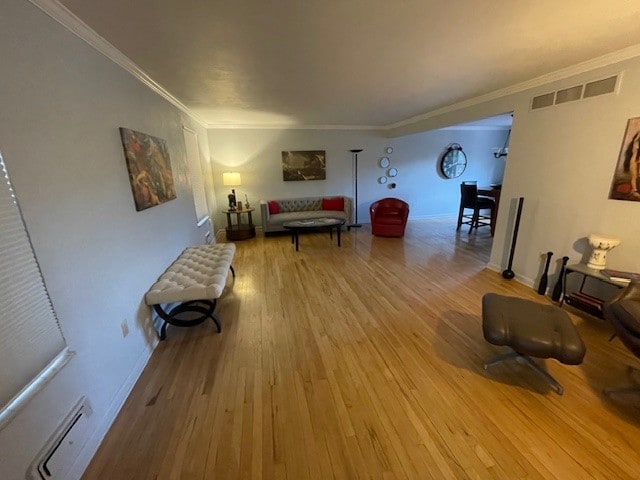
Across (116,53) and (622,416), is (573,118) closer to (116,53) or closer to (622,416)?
(622,416)

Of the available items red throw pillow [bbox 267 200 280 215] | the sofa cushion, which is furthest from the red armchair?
red throw pillow [bbox 267 200 280 215]

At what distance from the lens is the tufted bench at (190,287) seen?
7.59 ft

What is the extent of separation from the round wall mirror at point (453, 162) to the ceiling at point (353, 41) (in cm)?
374

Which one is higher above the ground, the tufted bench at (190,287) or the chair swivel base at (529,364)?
the tufted bench at (190,287)

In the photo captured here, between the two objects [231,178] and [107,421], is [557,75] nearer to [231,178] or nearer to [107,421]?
[107,421]

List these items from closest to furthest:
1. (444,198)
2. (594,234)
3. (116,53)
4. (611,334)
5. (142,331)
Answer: (116,53), (142,331), (611,334), (594,234), (444,198)

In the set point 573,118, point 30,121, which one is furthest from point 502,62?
point 30,121

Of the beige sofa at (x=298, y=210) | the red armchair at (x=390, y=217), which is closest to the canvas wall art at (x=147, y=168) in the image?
the beige sofa at (x=298, y=210)

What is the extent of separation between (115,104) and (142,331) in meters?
1.86

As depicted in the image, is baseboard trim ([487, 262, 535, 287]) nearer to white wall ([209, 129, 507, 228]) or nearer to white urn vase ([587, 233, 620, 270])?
white urn vase ([587, 233, 620, 270])

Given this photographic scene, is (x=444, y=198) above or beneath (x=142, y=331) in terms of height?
above

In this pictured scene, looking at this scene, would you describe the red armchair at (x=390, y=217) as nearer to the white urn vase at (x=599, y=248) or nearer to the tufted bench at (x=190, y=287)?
the white urn vase at (x=599, y=248)

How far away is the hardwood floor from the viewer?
4.55 feet

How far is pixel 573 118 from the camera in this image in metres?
2.70
